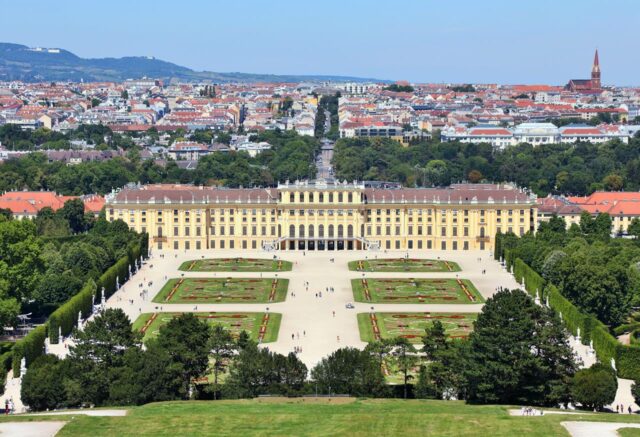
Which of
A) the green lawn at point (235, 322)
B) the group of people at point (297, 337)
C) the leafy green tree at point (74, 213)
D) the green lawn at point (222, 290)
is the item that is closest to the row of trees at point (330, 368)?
the group of people at point (297, 337)

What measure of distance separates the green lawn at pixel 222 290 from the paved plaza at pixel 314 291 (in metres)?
0.73

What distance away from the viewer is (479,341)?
2103 inches

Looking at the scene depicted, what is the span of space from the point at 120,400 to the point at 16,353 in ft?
37.1

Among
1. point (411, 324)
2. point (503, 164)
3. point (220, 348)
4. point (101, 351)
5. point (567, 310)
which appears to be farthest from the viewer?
point (503, 164)

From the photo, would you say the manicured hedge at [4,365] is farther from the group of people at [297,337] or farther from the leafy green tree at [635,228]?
the leafy green tree at [635,228]

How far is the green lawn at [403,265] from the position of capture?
3834 inches

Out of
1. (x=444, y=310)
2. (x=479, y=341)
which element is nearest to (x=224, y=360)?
(x=479, y=341)

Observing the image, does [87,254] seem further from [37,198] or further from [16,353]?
[37,198]

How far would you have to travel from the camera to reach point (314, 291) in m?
86.4

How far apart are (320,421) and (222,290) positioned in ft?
131

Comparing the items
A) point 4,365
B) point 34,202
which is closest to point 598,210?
point 34,202

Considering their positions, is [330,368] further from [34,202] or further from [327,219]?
[34,202]

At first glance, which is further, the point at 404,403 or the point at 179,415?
the point at 404,403

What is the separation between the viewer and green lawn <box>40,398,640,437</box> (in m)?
46.0
